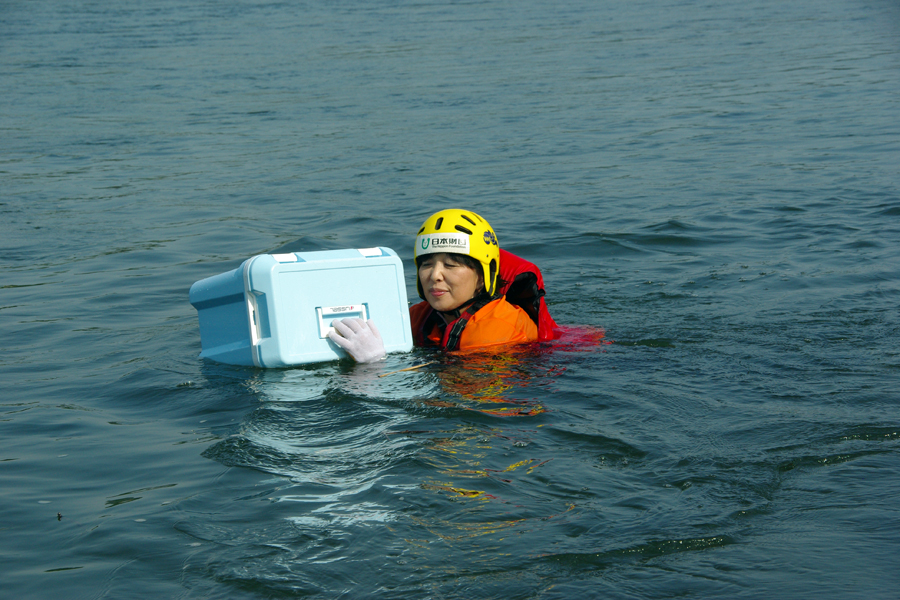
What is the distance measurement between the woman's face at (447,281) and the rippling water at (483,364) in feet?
1.45

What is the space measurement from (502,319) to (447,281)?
46cm

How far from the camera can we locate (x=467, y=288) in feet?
20.7

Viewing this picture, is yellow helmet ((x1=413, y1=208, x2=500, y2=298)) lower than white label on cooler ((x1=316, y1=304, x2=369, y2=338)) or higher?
higher

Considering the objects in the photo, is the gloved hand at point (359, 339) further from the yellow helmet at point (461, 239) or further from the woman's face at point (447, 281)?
the yellow helmet at point (461, 239)

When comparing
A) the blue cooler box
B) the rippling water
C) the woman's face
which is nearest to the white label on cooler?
the blue cooler box

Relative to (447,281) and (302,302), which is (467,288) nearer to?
(447,281)

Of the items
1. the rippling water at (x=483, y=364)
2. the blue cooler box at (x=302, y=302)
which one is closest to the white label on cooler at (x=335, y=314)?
the blue cooler box at (x=302, y=302)

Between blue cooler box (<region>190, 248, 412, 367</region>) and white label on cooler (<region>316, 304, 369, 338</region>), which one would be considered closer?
blue cooler box (<region>190, 248, 412, 367</region>)

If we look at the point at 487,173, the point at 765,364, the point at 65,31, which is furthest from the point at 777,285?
the point at 65,31

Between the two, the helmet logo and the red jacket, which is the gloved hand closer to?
the red jacket

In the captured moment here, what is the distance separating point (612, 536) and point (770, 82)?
18.4 m

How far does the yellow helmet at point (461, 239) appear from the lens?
242 inches

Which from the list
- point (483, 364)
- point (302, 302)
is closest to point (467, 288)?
point (483, 364)

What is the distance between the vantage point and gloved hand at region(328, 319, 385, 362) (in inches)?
221
